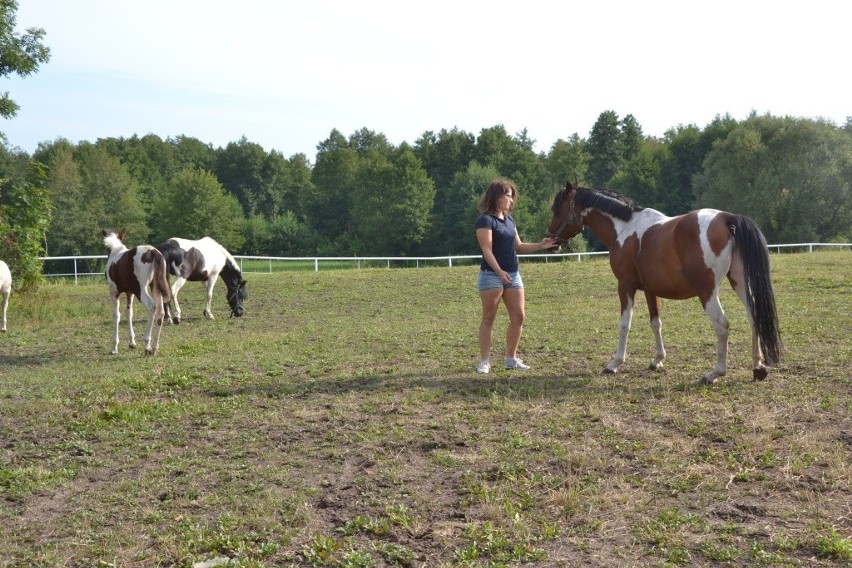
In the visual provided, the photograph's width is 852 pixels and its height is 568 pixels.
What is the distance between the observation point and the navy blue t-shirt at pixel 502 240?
816 centimetres

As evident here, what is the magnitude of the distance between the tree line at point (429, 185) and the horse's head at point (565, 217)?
40.1 meters

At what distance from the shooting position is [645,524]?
3.95m

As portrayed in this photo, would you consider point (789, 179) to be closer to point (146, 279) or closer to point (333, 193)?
point (333, 193)


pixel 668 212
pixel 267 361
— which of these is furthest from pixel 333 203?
pixel 267 361

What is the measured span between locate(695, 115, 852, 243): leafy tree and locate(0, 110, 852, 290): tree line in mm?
84

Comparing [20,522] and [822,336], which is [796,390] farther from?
Result: [20,522]

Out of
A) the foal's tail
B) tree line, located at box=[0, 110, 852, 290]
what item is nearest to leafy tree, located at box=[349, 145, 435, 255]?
tree line, located at box=[0, 110, 852, 290]

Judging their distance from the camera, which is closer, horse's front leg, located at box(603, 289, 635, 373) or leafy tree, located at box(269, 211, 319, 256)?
horse's front leg, located at box(603, 289, 635, 373)

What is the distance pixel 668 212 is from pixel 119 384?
5561cm

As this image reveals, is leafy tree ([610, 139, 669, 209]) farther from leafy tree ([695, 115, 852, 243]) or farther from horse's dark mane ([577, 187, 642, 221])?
horse's dark mane ([577, 187, 642, 221])

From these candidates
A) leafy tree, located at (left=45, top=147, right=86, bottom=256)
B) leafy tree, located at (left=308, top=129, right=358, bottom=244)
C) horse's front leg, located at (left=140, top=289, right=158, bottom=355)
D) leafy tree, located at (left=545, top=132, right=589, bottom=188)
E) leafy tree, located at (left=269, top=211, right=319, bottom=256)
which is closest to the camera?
horse's front leg, located at (left=140, top=289, right=158, bottom=355)

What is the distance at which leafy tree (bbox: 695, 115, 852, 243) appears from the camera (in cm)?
4744

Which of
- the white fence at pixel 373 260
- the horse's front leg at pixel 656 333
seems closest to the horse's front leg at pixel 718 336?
the horse's front leg at pixel 656 333

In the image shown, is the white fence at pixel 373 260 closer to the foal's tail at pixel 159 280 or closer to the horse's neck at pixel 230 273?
the horse's neck at pixel 230 273
